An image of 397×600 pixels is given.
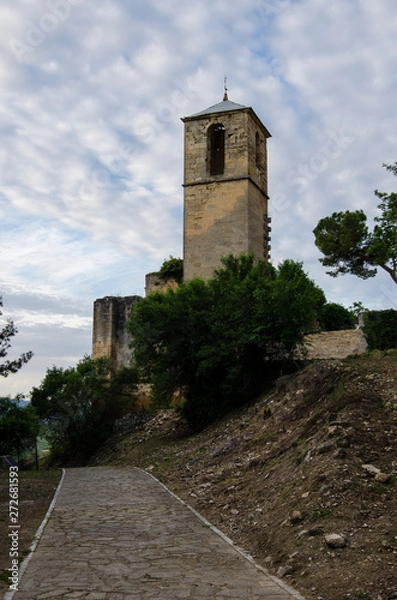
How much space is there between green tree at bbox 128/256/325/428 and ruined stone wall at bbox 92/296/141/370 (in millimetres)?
15111

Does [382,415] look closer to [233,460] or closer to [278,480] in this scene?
[278,480]

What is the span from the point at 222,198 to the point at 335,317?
1192cm

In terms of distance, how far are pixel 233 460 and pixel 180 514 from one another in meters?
3.22

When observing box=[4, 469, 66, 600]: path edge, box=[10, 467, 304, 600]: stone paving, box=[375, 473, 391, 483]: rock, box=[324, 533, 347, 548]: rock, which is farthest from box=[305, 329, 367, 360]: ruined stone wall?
box=[324, 533, 347, 548]: rock

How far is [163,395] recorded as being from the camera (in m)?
19.4

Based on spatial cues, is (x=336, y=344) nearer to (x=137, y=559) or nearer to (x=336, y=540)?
(x=336, y=540)

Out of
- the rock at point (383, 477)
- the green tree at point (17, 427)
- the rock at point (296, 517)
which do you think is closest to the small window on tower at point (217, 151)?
the green tree at point (17, 427)

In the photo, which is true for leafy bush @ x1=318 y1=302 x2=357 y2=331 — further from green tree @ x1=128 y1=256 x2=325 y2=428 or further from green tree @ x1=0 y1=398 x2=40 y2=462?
green tree @ x1=0 y1=398 x2=40 y2=462

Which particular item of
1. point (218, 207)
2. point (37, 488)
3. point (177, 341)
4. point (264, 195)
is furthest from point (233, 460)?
Answer: point (264, 195)

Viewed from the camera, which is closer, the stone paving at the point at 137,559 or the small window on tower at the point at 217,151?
the stone paving at the point at 137,559

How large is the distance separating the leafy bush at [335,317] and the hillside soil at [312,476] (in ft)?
57.1

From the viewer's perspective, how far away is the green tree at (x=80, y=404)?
77.7ft

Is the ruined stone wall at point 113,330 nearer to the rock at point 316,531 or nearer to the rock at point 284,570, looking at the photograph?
the rock at point 316,531

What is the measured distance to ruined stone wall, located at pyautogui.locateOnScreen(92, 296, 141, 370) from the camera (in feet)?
113
